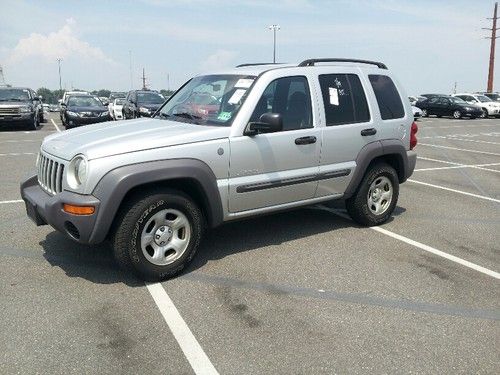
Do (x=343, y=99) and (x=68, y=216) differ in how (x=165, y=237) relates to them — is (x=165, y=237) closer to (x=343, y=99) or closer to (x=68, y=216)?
(x=68, y=216)

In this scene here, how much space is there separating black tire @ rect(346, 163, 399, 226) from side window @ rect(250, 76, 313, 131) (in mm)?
1144

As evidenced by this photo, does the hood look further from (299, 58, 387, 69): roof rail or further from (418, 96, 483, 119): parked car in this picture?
(418, 96, 483, 119): parked car

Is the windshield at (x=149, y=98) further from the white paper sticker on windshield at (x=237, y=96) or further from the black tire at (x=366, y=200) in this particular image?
the white paper sticker on windshield at (x=237, y=96)

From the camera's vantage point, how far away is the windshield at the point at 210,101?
4.46 metres

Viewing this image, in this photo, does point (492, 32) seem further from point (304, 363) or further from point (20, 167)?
point (304, 363)

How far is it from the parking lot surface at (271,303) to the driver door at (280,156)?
1.96ft

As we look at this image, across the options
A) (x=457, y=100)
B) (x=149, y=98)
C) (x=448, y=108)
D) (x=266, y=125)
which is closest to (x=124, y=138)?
(x=266, y=125)

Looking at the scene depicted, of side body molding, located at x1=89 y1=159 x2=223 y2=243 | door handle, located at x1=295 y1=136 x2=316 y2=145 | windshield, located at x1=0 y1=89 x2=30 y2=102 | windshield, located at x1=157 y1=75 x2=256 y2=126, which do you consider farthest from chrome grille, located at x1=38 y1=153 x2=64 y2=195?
windshield, located at x1=0 y1=89 x2=30 y2=102

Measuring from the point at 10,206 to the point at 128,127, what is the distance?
9.55 feet

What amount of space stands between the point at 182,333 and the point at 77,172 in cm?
156

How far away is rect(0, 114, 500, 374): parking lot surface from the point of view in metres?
2.95

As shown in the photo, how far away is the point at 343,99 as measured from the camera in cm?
516

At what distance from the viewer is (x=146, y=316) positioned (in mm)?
3461

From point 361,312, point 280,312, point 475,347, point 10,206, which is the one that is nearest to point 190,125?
point 280,312
